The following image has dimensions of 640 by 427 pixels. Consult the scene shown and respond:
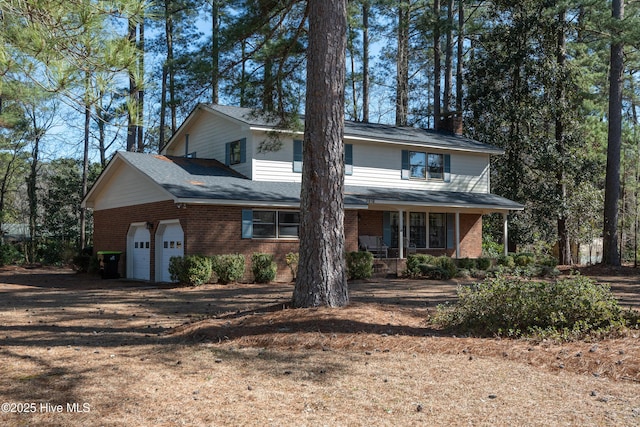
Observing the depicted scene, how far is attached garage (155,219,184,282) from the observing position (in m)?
18.6

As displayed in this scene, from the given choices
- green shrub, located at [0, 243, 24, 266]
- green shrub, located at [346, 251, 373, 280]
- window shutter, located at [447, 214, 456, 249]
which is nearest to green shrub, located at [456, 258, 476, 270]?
window shutter, located at [447, 214, 456, 249]

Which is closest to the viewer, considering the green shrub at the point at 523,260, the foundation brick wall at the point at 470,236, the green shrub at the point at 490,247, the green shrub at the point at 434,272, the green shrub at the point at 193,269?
the green shrub at the point at 193,269

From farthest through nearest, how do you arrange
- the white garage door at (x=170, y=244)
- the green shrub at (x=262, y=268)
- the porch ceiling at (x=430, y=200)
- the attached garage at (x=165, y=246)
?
the porch ceiling at (x=430, y=200)
the attached garage at (x=165, y=246)
the white garage door at (x=170, y=244)
the green shrub at (x=262, y=268)

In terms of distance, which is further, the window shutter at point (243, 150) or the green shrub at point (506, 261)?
the green shrub at point (506, 261)

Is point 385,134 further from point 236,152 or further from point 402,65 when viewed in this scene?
point 402,65

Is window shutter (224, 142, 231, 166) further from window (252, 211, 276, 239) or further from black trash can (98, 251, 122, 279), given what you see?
black trash can (98, 251, 122, 279)

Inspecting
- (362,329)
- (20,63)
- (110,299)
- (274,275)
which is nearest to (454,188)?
(274,275)

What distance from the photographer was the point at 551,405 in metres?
4.88

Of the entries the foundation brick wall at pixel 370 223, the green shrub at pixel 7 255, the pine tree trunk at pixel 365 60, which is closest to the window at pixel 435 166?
the foundation brick wall at pixel 370 223

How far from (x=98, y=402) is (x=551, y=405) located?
3859 millimetres

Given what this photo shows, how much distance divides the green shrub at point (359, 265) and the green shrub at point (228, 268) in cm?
359

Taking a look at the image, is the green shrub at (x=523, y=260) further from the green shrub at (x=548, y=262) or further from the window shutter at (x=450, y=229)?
the window shutter at (x=450, y=229)

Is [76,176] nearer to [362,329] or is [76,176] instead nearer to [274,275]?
[274,275]

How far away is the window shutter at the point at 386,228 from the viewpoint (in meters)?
23.4
